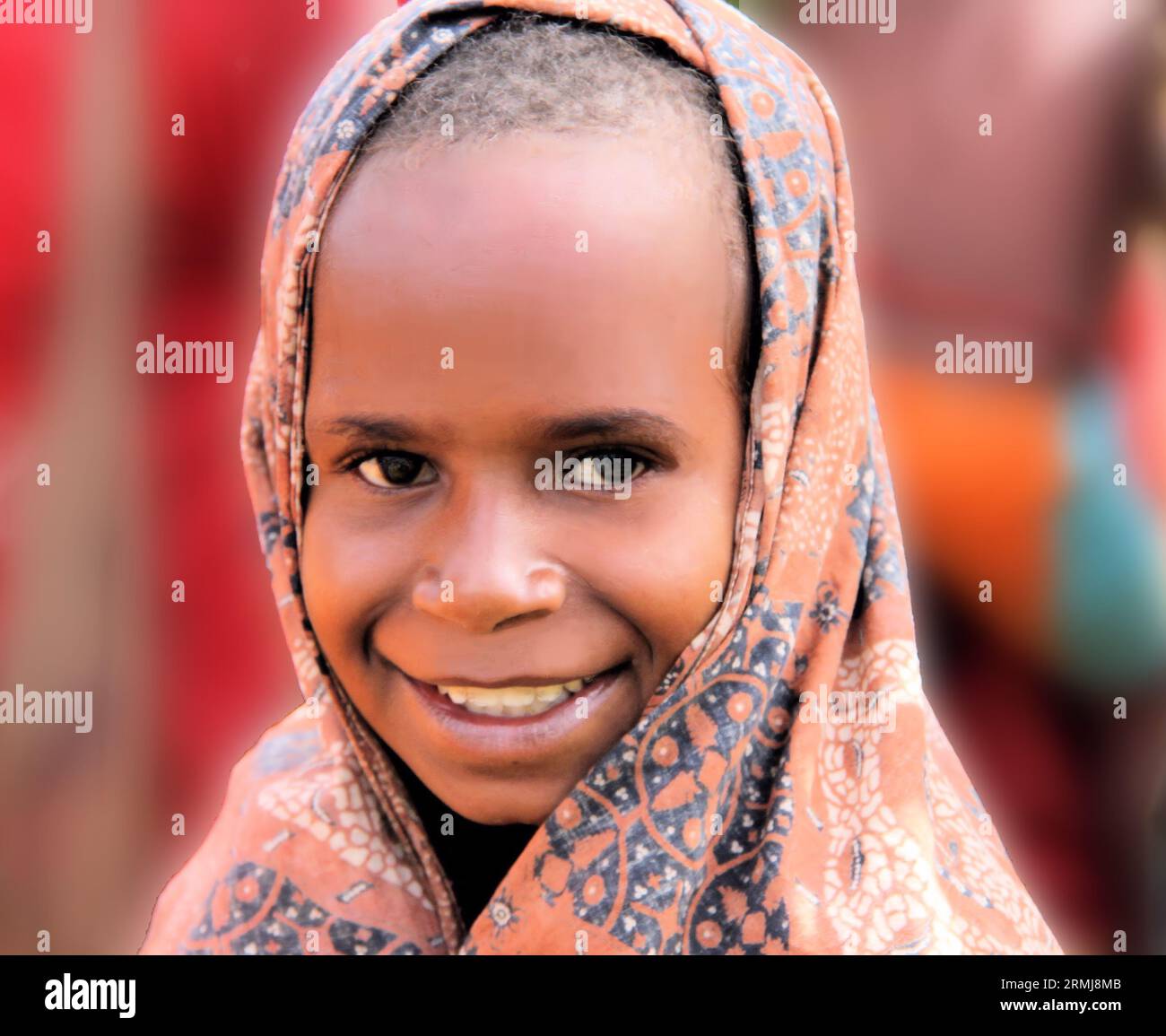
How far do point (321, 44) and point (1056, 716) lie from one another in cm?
184

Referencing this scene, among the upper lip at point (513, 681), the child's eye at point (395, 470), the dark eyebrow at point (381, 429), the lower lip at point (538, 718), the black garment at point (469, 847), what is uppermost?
the dark eyebrow at point (381, 429)

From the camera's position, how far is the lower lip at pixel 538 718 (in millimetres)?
992

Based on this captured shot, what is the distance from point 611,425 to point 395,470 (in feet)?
0.73

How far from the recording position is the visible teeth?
990mm

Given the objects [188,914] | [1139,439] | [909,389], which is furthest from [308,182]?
[1139,439]

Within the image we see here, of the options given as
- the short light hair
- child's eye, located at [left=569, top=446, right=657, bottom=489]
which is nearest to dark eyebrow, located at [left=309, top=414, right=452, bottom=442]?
child's eye, located at [left=569, top=446, right=657, bottom=489]

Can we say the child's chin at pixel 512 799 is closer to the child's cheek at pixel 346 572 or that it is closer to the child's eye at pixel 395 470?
the child's cheek at pixel 346 572

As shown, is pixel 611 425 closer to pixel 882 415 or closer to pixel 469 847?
pixel 469 847

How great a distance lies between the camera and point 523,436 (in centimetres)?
91

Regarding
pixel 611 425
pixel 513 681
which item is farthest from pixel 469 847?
pixel 611 425

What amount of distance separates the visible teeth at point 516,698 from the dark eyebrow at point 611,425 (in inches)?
9.5

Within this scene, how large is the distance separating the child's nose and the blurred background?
1156 millimetres

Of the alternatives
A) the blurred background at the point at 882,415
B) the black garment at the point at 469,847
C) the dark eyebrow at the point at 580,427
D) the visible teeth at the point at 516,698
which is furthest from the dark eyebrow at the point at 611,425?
the blurred background at the point at 882,415

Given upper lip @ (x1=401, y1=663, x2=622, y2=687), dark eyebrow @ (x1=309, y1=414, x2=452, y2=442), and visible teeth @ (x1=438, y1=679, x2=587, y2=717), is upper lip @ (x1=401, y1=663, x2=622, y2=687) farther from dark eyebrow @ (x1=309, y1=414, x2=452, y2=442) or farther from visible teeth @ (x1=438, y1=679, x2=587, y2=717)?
dark eyebrow @ (x1=309, y1=414, x2=452, y2=442)
